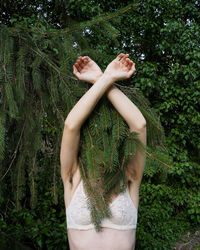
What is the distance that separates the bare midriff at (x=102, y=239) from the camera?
43.5 inches

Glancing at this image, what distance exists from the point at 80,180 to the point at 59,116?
0.43 m

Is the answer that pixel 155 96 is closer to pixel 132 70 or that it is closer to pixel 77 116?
pixel 132 70

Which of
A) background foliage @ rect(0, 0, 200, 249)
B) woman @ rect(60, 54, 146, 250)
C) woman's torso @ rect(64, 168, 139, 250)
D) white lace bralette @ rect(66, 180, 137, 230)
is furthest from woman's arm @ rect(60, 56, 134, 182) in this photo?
background foliage @ rect(0, 0, 200, 249)

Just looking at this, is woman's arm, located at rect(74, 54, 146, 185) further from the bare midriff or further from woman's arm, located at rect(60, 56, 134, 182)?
the bare midriff

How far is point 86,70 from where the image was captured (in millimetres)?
1303

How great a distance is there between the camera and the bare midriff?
111cm

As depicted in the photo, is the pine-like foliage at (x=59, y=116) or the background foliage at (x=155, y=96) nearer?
the pine-like foliage at (x=59, y=116)

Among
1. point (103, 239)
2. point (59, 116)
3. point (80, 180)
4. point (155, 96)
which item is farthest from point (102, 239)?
point (155, 96)

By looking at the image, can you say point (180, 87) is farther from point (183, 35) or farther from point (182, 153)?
point (182, 153)

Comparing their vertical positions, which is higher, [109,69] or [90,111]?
[109,69]

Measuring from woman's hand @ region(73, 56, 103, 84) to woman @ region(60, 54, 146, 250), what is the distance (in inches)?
2.4

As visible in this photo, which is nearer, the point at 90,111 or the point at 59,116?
the point at 90,111

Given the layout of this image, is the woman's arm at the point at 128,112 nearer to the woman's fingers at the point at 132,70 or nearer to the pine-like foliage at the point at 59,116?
the pine-like foliage at the point at 59,116

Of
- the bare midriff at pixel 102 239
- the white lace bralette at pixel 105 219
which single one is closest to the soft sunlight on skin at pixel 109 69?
the white lace bralette at pixel 105 219
